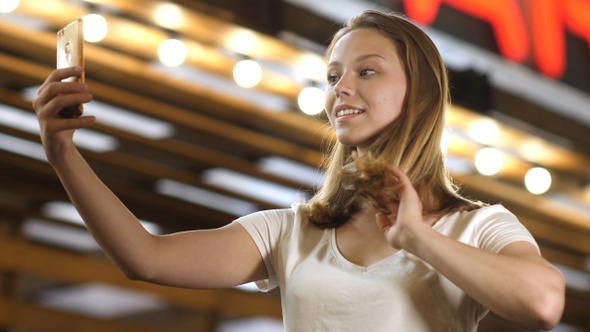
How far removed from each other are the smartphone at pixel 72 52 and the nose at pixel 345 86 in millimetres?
399

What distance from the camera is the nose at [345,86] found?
1595 millimetres

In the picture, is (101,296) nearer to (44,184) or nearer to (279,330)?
(44,184)

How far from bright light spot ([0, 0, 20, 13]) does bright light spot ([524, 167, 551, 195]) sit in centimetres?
296

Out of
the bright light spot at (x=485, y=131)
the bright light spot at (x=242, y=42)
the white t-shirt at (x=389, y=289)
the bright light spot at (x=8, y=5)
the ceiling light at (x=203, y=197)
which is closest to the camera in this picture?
the white t-shirt at (x=389, y=289)

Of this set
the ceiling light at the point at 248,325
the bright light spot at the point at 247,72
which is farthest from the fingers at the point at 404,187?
the ceiling light at the point at 248,325

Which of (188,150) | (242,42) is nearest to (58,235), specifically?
(188,150)

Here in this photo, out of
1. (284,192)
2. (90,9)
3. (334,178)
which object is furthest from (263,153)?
(334,178)

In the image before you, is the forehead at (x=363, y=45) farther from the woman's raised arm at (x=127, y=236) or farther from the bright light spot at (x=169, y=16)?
the bright light spot at (x=169, y=16)

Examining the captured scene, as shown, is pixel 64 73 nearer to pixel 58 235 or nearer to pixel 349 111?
pixel 349 111

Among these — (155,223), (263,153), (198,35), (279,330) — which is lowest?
(279,330)

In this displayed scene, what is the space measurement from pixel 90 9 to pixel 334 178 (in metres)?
2.37

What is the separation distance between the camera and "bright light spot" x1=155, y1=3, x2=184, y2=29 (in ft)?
12.8

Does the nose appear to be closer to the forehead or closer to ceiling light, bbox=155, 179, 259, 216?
the forehead

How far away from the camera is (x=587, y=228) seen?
666 centimetres
